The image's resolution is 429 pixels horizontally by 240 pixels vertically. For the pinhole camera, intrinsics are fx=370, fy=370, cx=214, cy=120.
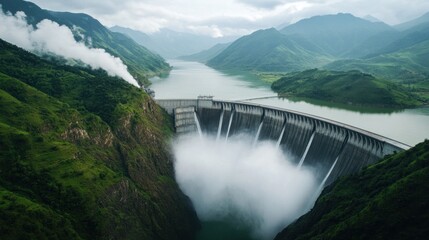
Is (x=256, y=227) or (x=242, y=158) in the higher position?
(x=242, y=158)

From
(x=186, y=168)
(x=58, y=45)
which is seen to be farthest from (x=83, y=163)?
(x=58, y=45)

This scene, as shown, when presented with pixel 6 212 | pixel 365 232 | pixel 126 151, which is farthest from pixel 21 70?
pixel 365 232

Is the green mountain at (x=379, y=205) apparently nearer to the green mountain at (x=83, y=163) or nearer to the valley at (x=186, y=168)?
the valley at (x=186, y=168)

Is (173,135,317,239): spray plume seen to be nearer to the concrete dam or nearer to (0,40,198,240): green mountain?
the concrete dam

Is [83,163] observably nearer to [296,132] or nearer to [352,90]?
[296,132]

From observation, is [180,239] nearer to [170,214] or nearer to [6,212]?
[170,214]

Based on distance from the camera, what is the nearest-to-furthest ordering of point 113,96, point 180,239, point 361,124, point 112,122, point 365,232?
point 365,232 → point 180,239 → point 112,122 → point 113,96 → point 361,124
